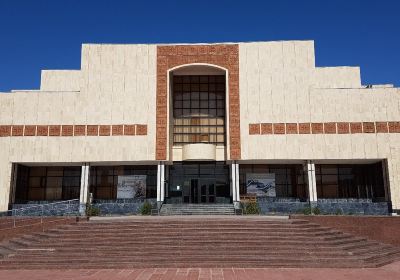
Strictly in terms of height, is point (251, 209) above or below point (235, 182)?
below

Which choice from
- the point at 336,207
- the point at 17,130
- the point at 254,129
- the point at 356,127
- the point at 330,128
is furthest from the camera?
the point at 17,130

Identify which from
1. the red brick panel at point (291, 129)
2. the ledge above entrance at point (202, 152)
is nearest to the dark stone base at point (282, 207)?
the ledge above entrance at point (202, 152)

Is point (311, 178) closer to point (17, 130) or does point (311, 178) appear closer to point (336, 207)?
point (336, 207)

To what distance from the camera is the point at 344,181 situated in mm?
37531

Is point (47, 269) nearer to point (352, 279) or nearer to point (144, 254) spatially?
point (144, 254)

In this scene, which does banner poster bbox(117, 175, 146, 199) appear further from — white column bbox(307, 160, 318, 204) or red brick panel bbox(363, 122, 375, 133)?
red brick panel bbox(363, 122, 375, 133)

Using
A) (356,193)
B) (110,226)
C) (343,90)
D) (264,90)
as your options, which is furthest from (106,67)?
(356,193)

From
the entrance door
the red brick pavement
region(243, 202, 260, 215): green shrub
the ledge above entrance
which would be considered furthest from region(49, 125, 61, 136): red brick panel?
the red brick pavement

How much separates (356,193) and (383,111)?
30.4ft

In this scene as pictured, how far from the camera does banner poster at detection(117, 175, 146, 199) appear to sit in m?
37.4

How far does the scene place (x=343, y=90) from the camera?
33.8 metres

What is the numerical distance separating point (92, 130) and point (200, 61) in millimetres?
12647

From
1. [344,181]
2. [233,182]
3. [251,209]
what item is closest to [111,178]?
[233,182]

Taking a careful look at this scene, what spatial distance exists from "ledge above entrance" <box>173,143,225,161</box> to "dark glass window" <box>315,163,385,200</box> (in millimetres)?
11117
